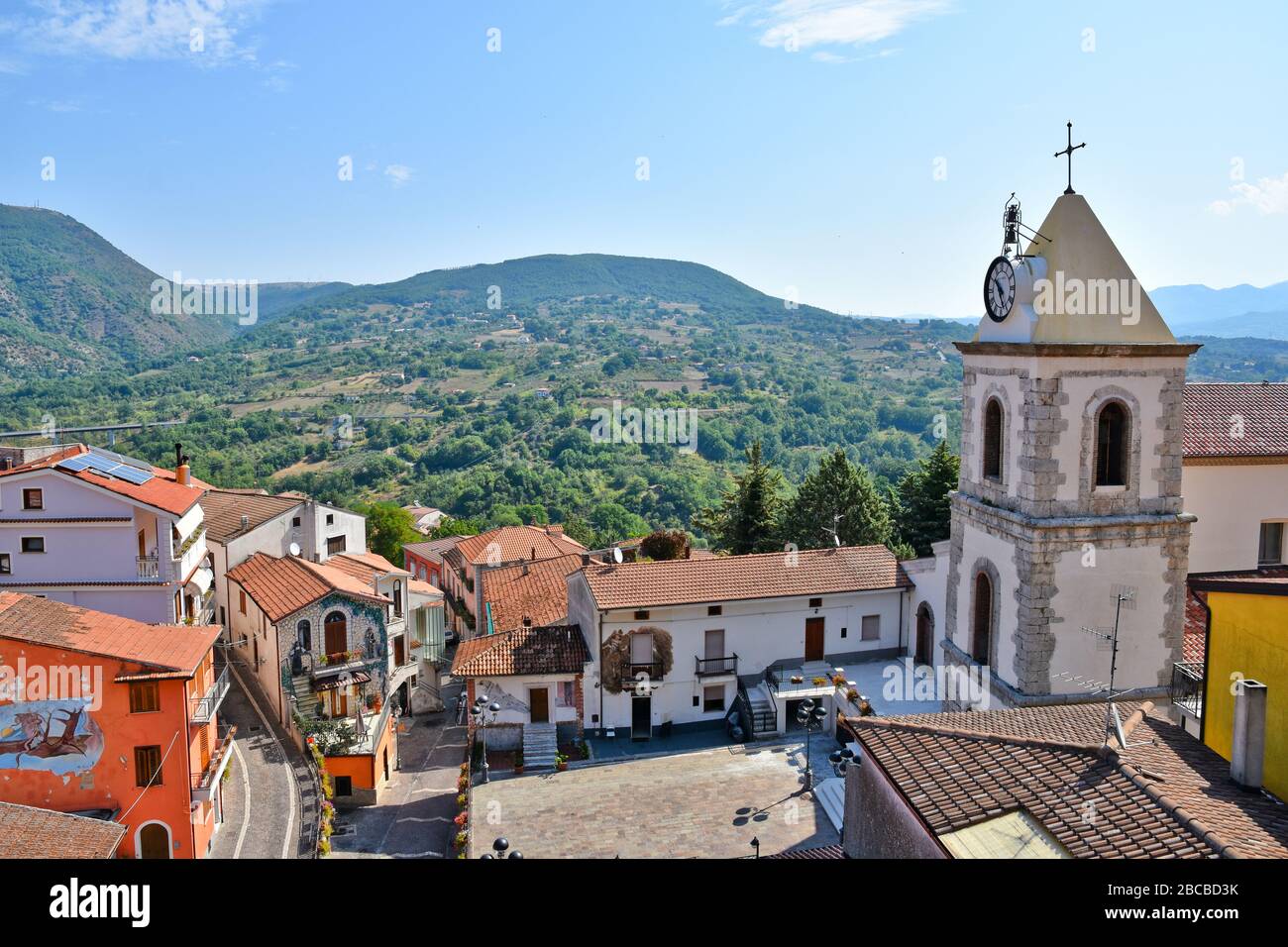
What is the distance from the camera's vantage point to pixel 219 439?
11081cm

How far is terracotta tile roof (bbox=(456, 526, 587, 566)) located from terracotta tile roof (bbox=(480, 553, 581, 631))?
3428 millimetres

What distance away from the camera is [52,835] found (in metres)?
16.4

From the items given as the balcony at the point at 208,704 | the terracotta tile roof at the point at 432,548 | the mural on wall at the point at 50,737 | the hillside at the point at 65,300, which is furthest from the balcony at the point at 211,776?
the hillside at the point at 65,300

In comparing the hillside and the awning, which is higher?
the hillside

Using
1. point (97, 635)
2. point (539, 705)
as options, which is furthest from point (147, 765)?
point (539, 705)

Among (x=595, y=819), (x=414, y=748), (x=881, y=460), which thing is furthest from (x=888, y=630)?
(x=881, y=460)

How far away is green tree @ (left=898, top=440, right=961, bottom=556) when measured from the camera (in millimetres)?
45438

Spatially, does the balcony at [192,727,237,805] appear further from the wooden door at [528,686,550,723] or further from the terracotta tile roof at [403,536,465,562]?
the terracotta tile roof at [403,536,465,562]

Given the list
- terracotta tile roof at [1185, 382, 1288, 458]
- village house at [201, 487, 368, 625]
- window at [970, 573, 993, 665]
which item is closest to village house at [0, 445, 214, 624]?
village house at [201, 487, 368, 625]

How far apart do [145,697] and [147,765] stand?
1.60m

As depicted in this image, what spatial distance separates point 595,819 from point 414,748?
37.6 feet

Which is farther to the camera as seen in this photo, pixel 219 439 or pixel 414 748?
pixel 219 439

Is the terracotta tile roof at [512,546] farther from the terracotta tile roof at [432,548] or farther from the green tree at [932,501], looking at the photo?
the green tree at [932,501]
